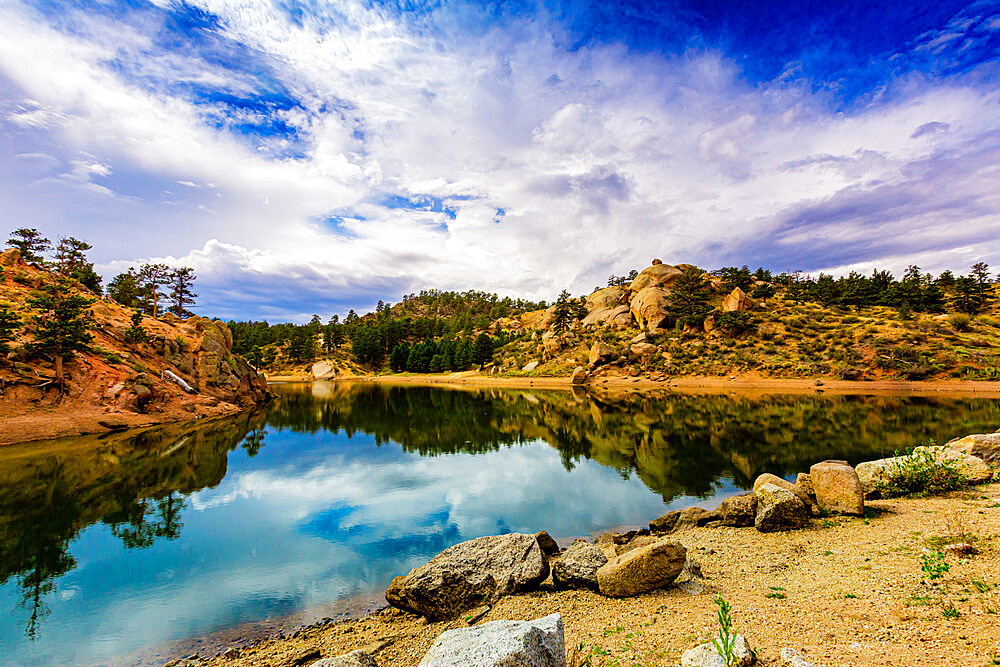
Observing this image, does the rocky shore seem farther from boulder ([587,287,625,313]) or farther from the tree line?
boulder ([587,287,625,313])

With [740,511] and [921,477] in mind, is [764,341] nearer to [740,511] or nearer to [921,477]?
[921,477]

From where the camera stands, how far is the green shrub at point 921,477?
13.3 m

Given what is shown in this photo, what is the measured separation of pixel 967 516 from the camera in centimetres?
1051

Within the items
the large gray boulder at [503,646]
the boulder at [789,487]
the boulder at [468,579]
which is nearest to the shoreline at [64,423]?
the boulder at [468,579]

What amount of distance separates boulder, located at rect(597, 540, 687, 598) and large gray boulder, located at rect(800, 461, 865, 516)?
24.5 ft

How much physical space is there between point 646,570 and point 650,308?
308 feet

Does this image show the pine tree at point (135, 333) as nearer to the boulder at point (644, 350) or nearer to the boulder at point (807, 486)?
the boulder at point (807, 486)

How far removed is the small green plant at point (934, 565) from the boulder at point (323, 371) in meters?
131

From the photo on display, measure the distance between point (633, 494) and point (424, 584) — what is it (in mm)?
12789

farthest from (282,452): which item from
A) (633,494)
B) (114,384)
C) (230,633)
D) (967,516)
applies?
(967,516)

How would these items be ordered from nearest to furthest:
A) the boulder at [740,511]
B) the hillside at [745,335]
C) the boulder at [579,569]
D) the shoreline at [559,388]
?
the boulder at [579,569], the boulder at [740,511], the shoreline at [559,388], the hillside at [745,335]

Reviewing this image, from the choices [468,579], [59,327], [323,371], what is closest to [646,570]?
[468,579]

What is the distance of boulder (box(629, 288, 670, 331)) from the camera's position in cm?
9212

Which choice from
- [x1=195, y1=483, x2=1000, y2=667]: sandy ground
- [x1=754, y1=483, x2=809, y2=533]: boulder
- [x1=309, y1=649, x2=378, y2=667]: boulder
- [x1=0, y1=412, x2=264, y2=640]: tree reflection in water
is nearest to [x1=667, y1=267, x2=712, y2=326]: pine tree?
[x1=195, y1=483, x2=1000, y2=667]: sandy ground
